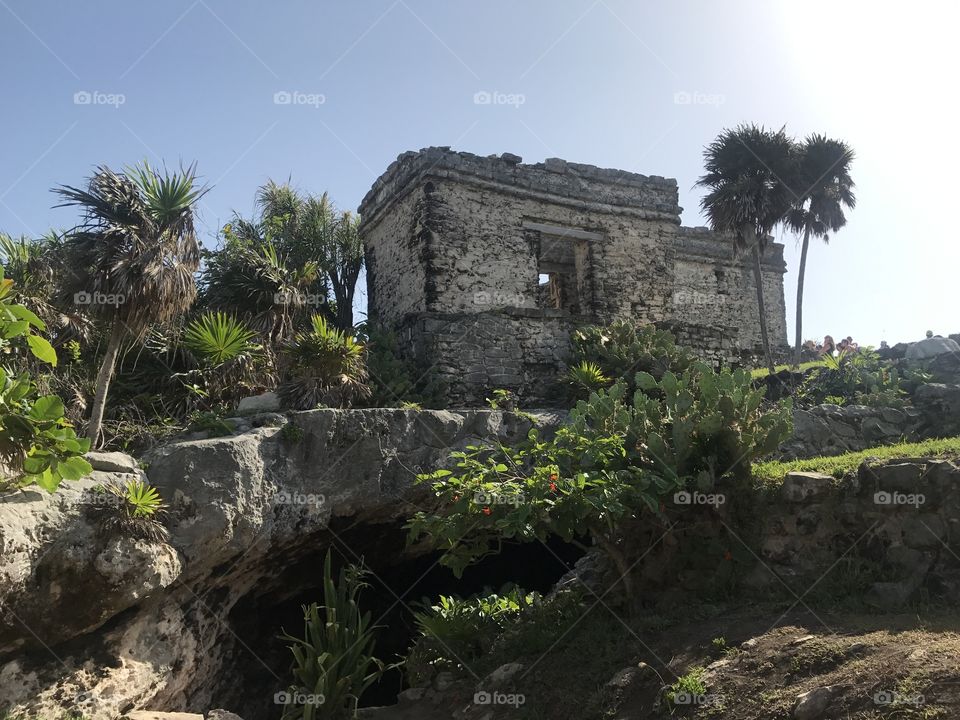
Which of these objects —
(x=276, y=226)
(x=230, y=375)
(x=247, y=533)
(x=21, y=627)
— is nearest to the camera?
(x=21, y=627)

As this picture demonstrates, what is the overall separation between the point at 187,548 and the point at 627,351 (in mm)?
6270

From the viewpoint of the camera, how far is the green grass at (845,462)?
664cm

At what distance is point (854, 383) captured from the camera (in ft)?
35.2

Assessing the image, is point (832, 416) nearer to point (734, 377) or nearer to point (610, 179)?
point (734, 377)

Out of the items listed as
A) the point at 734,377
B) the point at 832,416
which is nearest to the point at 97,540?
the point at 734,377

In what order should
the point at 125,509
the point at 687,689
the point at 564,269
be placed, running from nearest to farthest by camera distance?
the point at 687,689 < the point at 125,509 < the point at 564,269

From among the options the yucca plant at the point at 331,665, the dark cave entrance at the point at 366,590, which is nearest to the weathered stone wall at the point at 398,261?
the dark cave entrance at the point at 366,590

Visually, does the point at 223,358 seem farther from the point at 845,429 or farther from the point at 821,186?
the point at 821,186

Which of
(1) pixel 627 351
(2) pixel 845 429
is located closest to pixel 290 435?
(1) pixel 627 351

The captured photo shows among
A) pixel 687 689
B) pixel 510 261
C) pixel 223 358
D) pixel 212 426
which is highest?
pixel 510 261

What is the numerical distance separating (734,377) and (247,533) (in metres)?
4.82

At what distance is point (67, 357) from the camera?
9.52 meters

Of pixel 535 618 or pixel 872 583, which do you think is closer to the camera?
pixel 872 583

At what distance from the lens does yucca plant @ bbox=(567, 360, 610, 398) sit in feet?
32.5
